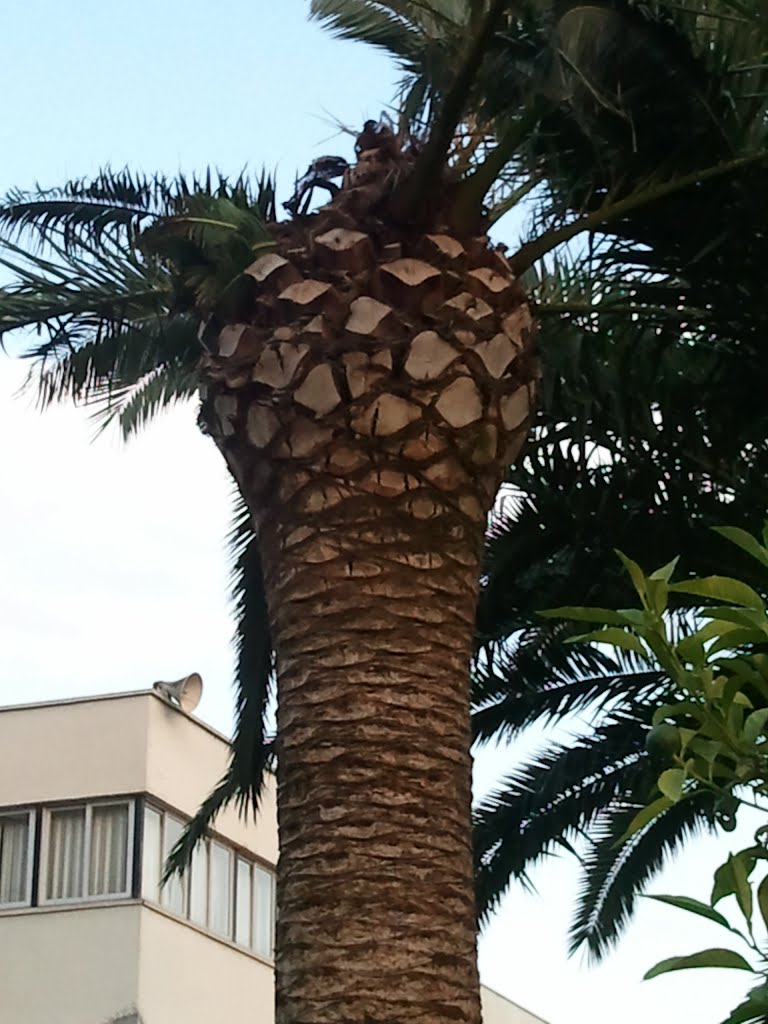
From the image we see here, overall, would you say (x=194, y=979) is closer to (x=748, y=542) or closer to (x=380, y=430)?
(x=380, y=430)

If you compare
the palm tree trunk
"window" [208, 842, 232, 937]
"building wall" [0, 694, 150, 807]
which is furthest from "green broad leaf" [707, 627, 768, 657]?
"window" [208, 842, 232, 937]

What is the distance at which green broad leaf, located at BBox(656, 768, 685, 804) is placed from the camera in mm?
2457

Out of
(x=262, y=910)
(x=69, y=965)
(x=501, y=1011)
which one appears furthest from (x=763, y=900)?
(x=501, y=1011)

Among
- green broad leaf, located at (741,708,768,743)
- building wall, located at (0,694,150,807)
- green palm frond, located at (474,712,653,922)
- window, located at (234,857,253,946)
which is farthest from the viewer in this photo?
window, located at (234,857,253,946)

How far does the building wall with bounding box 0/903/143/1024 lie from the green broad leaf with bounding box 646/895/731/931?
19339 millimetres

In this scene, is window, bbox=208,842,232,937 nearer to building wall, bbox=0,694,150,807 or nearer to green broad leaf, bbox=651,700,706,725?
building wall, bbox=0,694,150,807

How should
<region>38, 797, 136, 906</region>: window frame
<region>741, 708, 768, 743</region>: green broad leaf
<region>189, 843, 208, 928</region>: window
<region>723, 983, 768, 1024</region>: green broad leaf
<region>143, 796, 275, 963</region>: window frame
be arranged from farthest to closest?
<region>189, 843, 208, 928</region>: window → <region>143, 796, 275, 963</region>: window frame → <region>38, 797, 136, 906</region>: window frame → <region>741, 708, 768, 743</region>: green broad leaf → <region>723, 983, 768, 1024</region>: green broad leaf

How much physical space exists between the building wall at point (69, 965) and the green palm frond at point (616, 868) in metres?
9.91

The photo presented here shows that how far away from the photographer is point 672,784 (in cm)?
248

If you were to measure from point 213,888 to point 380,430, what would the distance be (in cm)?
1805

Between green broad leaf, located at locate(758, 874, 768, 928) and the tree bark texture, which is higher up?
the tree bark texture

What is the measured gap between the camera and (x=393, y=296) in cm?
658

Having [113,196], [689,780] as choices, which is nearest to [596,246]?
[113,196]

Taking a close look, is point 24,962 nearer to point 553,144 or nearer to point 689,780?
point 553,144
